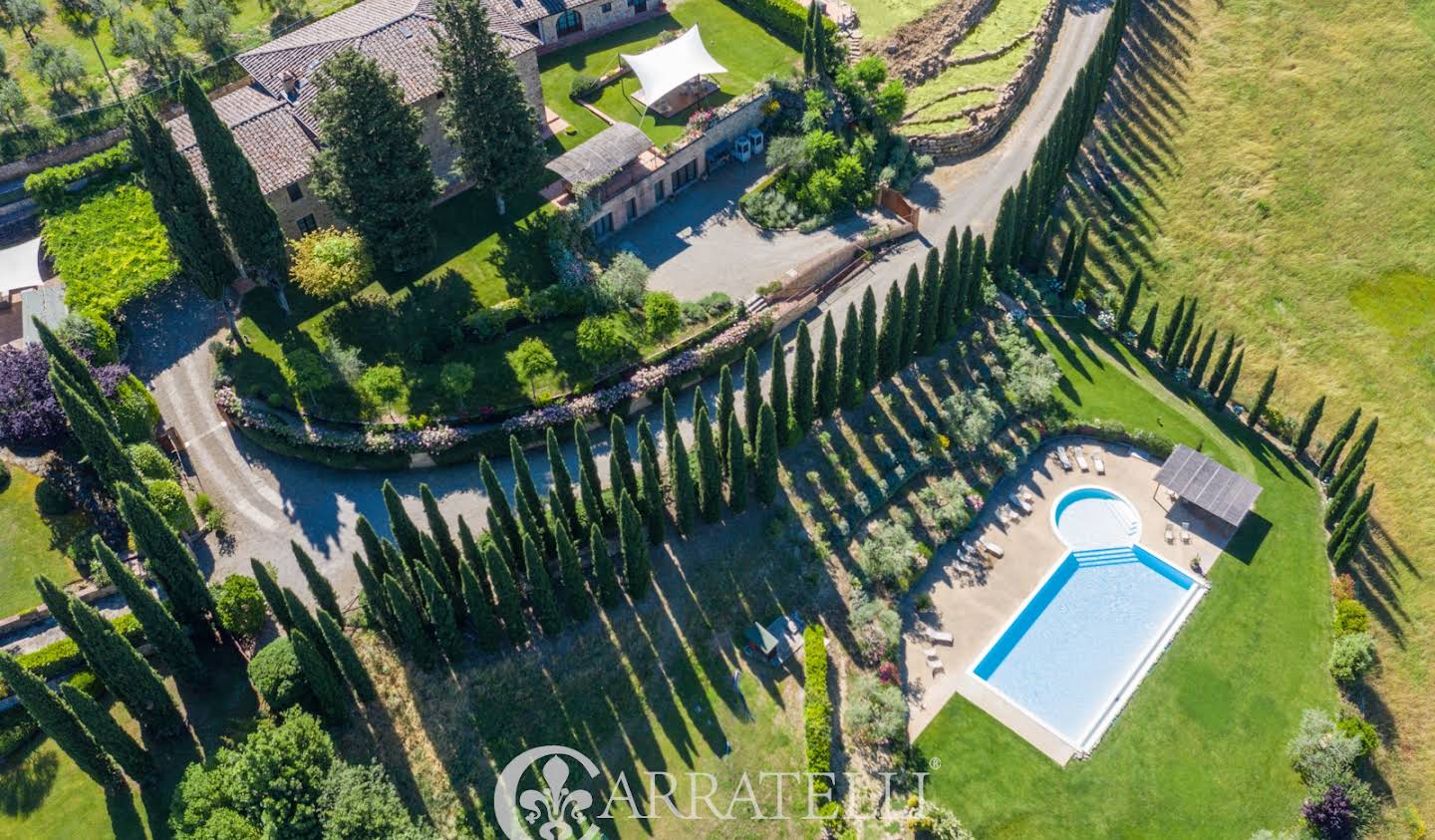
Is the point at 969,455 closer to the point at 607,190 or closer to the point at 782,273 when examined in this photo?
the point at 782,273

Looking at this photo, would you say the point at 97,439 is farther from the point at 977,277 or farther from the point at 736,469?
the point at 977,277

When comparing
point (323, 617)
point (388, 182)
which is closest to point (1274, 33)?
point (388, 182)

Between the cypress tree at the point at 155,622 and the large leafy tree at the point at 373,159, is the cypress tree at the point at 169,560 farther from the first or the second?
the large leafy tree at the point at 373,159

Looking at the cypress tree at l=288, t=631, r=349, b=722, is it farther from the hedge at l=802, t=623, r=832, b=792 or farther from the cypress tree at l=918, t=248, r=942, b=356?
the cypress tree at l=918, t=248, r=942, b=356

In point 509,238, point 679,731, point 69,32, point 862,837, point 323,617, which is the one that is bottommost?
point 862,837

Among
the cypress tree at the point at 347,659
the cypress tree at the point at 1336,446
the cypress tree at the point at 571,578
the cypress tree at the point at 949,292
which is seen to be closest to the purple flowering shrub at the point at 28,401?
the cypress tree at the point at 347,659

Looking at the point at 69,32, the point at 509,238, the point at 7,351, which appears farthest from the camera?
the point at 69,32

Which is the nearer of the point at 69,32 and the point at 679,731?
the point at 679,731

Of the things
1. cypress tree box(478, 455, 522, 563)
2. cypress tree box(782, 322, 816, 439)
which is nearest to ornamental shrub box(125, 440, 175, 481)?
cypress tree box(478, 455, 522, 563)
